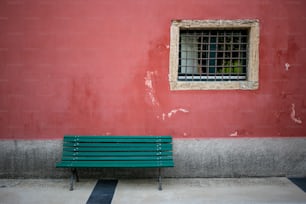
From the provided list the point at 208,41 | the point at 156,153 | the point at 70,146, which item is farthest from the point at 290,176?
the point at 70,146

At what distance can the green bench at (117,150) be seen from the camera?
4676mm

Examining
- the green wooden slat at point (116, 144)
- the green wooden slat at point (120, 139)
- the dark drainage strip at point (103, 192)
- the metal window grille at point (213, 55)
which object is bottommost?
the dark drainage strip at point (103, 192)

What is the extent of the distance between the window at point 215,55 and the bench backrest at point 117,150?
930 mm

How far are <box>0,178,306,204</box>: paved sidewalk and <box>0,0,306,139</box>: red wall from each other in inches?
28.8

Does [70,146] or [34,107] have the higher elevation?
[34,107]

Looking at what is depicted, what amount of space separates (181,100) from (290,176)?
2.10 metres

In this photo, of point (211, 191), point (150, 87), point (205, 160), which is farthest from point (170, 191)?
point (150, 87)

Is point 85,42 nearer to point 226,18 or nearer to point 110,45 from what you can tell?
point 110,45

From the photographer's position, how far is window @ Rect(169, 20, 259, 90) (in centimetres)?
498

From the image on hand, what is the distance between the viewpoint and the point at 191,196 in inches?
170

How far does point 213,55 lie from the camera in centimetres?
519

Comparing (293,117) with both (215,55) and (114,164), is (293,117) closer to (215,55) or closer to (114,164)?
(215,55)

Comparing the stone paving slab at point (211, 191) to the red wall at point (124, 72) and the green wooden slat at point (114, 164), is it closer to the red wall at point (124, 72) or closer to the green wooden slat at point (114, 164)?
the green wooden slat at point (114, 164)

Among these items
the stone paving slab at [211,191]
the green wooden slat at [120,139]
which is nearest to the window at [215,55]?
the green wooden slat at [120,139]
